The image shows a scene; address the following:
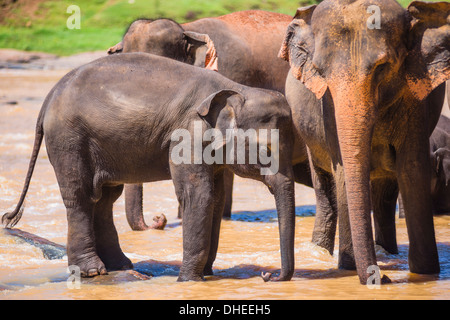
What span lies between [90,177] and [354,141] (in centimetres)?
205

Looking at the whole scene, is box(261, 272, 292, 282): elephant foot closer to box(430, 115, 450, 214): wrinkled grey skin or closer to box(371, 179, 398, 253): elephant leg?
box(371, 179, 398, 253): elephant leg

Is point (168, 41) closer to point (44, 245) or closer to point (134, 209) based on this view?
point (134, 209)

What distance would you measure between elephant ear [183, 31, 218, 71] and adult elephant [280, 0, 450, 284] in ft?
8.28

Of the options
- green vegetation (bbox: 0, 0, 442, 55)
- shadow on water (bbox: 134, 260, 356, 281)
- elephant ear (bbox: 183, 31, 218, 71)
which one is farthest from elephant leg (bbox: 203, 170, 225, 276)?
green vegetation (bbox: 0, 0, 442, 55)

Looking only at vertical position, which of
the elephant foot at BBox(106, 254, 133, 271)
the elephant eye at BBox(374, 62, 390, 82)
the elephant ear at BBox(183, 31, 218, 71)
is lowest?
the elephant foot at BBox(106, 254, 133, 271)

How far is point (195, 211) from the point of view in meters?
5.98

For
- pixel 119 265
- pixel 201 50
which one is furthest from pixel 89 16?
pixel 119 265

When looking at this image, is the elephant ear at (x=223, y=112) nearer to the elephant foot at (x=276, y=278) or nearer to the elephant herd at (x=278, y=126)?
the elephant herd at (x=278, y=126)

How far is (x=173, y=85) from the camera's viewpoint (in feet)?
20.2

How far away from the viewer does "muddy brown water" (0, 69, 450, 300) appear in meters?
5.56
